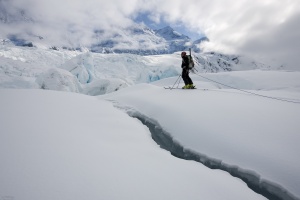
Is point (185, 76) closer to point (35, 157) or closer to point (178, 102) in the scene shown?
point (178, 102)

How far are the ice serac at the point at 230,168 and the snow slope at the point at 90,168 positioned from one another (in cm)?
52

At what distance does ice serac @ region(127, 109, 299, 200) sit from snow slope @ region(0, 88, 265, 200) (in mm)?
521

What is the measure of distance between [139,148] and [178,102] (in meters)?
3.50

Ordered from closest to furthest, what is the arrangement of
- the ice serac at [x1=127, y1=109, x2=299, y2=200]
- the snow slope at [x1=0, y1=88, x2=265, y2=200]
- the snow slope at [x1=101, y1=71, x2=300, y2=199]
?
the snow slope at [x1=0, y1=88, x2=265, y2=200] → the ice serac at [x1=127, y1=109, x2=299, y2=200] → the snow slope at [x1=101, y1=71, x2=300, y2=199]

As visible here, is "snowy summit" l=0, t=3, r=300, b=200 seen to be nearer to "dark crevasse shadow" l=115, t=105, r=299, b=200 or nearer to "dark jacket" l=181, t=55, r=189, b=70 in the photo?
"dark crevasse shadow" l=115, t=105, r=299, b=200

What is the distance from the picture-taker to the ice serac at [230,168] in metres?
3.27

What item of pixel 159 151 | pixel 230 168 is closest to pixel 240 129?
pixel 230 168

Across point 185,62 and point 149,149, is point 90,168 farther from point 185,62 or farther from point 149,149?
point 185,62

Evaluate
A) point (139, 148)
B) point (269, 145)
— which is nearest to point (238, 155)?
point (269, 145)

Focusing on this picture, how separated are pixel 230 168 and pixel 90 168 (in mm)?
2550

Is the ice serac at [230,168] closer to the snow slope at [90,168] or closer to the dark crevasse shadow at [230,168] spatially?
the dark crevasse shadow at [230,168]

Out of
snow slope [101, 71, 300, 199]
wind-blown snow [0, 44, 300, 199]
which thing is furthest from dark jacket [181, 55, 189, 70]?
wind-blown snow [0, 44, 300, 199]

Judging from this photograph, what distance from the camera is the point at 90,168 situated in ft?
8.62

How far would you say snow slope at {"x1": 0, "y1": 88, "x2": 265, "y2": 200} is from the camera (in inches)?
84.8
